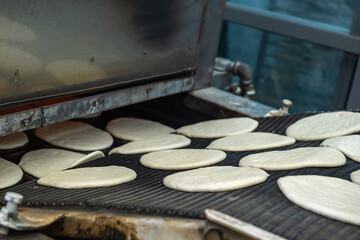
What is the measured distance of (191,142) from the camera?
8.52ft

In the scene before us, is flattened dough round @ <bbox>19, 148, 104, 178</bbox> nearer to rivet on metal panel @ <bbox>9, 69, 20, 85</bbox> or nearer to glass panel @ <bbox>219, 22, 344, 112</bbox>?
rivet on metal panel @ <bbox>9, 69, 20, 85</bbox>

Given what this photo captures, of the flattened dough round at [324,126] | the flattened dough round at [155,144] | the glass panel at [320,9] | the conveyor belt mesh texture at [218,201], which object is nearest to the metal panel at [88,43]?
the flattened dough round at [155,144]

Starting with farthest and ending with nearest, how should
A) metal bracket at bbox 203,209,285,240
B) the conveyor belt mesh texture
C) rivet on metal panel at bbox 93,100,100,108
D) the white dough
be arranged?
rivet on metal panel at bbox 93,100,100,108, the white dough, the conveyor belt mesh texture, metal bracket at bbox 203,209,285,240

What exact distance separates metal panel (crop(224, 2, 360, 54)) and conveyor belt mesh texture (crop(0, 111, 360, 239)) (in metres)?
2.87

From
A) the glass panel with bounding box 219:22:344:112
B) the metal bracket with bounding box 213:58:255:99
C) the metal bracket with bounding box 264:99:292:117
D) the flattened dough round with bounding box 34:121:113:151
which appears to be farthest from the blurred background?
the flattened dough round with bounding box 34:121:113:151

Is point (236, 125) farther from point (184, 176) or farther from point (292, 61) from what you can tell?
point (292, 61)

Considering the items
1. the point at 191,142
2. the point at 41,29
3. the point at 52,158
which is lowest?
the point at 52,158

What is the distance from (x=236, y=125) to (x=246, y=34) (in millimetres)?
3279

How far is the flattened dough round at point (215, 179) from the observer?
1.76m

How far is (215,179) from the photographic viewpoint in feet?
5.98

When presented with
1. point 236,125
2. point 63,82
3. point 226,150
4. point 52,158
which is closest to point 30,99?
point 63,82

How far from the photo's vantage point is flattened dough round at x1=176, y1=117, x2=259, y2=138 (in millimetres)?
2635

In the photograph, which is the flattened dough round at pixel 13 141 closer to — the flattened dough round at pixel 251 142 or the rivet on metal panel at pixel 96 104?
the rivet on metal panel at pixel 96 104

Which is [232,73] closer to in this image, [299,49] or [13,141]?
[13,141]
